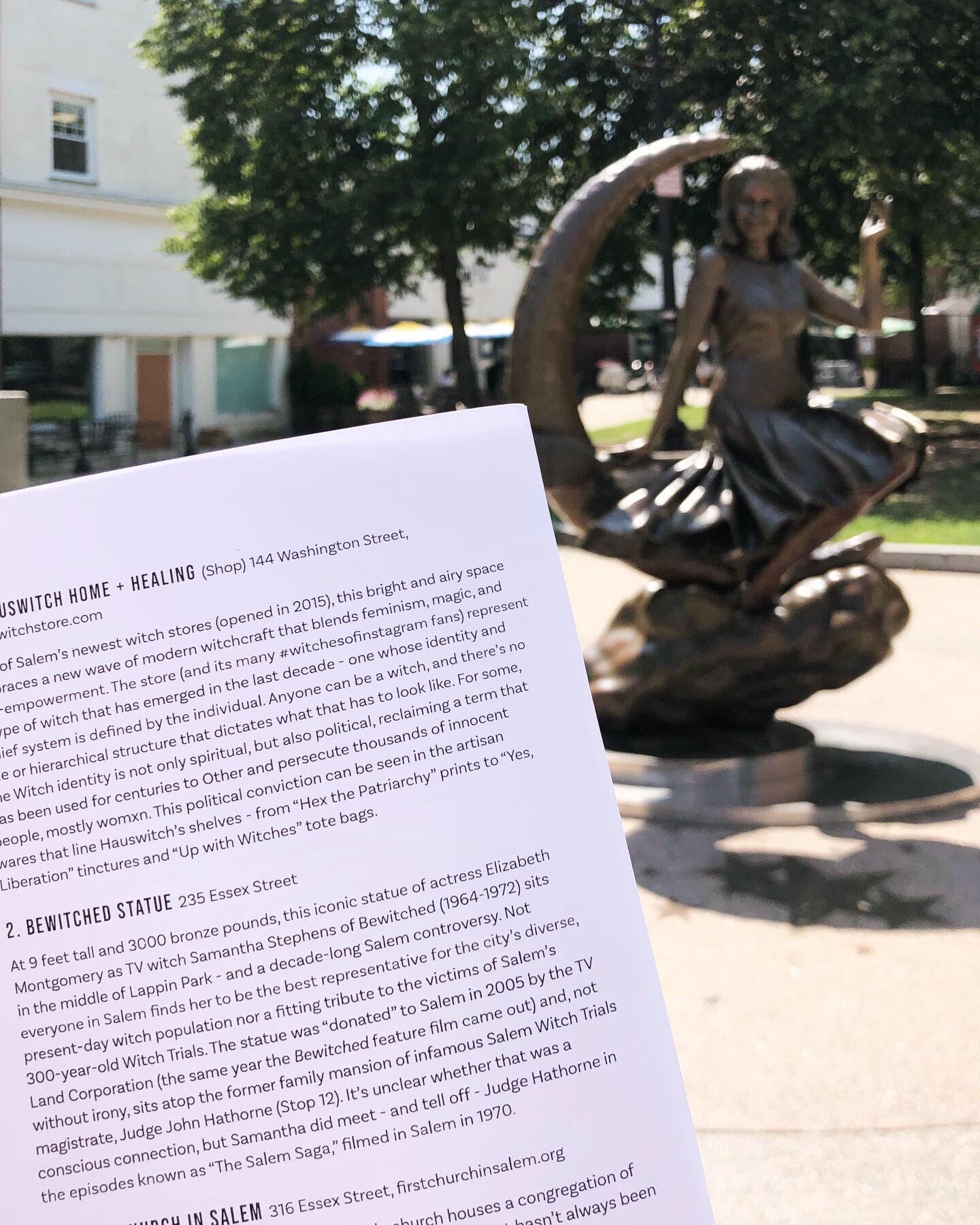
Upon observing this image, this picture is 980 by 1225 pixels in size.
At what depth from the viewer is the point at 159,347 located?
85.6ft

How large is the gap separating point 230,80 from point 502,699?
20549mm

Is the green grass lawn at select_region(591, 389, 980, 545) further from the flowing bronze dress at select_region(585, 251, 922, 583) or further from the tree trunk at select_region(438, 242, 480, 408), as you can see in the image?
the tree trunk at select_region(438, 242, 480, 408)

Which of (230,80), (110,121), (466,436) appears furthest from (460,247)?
(466,436)

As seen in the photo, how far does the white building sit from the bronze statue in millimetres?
17497

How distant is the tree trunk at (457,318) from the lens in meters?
21.9

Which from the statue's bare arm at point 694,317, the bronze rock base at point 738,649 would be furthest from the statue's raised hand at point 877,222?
the bronze rock base at point 738,649

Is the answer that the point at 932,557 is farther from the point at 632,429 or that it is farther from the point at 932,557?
the point at 632,429

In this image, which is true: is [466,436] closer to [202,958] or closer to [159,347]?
[202,958]

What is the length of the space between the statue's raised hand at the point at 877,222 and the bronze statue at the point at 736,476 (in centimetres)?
1

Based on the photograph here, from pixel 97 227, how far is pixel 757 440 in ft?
67.2

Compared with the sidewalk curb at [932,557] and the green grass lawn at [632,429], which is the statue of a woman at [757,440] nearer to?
the sidewalk curb at [932,557]

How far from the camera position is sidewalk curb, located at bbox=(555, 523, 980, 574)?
39.1 feet

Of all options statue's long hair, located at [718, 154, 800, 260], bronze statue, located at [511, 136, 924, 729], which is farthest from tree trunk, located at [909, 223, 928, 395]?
bronze statue, located at [511, 136, 924, 729]

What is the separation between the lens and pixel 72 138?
23484mm
